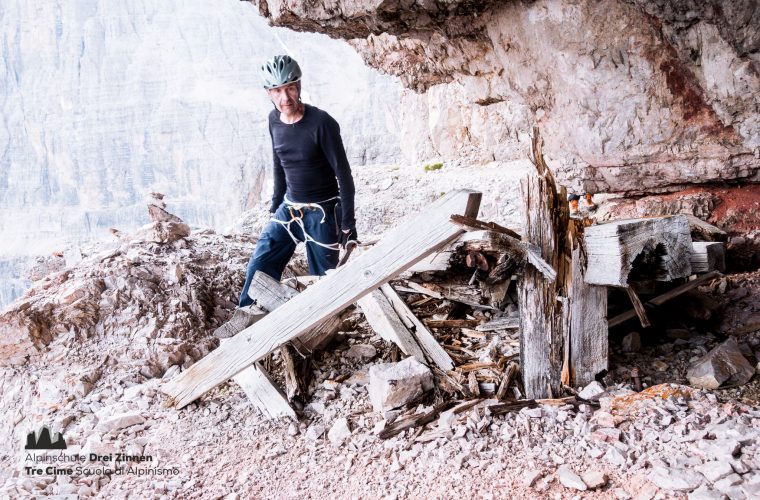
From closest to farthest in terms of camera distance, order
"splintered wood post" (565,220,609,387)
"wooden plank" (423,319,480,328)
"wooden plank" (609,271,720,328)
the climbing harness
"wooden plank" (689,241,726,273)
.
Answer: "splintered wood post" (565,220,609,387), "wooden plank" (689,241,726,273), "wooden plank" (609,271,720,328), "wooden plank" (423,319,480,328), the climbing harness

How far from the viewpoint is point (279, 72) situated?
11.7 feet

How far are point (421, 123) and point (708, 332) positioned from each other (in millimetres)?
15370

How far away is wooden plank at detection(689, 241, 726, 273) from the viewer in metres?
3.35

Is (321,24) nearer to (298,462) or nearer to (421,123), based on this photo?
(298,462)

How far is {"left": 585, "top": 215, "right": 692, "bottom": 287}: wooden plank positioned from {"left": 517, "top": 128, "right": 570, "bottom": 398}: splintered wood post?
164mm

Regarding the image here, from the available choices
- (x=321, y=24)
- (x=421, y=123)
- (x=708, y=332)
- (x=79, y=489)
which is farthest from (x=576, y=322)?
(x=421, y=123)

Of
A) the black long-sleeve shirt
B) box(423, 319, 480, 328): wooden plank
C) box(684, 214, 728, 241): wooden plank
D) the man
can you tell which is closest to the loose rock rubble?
box(423, 319, 480, 328): wooden plank

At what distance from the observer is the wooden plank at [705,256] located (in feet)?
11.0

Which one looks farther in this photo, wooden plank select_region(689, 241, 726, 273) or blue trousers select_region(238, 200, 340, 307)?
blue trousers select_region(238, 200, 340, 307)

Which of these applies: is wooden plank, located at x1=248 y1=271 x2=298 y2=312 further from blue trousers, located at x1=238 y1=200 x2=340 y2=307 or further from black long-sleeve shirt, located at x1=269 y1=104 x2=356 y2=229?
black long-sleeve shirt, located at x1=269 y1=104 x2=356 y2=229

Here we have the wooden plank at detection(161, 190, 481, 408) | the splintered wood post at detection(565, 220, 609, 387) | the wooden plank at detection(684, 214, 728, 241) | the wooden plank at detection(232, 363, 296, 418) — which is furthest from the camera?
the wooden plank at detection(684, 214, 728, 241)

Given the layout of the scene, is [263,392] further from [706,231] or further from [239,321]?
[706,231]

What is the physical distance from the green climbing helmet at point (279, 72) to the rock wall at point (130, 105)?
3342cm

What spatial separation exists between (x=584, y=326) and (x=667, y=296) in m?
1.18
